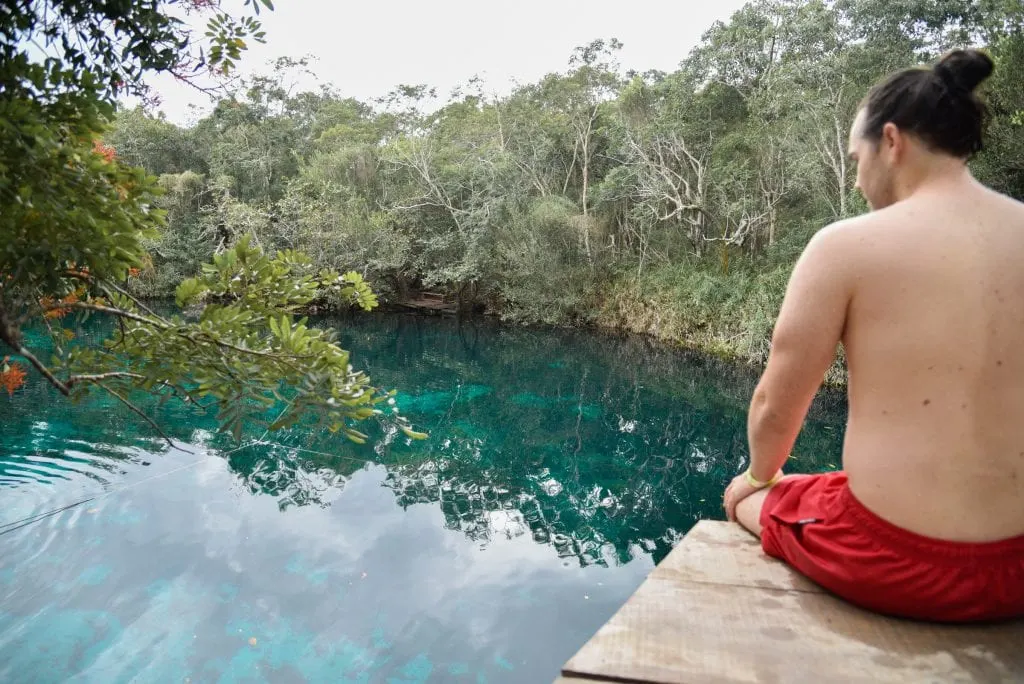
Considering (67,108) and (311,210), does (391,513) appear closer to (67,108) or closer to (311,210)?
(67,108)

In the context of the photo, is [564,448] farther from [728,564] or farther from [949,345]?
Result: [949,345]

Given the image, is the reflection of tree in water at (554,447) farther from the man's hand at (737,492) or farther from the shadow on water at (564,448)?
the man's hand at (737,492)

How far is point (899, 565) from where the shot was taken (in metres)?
1.11

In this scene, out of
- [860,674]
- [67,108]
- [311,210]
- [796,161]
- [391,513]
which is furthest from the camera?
[311,210]

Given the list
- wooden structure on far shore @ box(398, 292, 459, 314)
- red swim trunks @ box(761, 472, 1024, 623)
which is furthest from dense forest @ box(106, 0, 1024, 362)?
red swim trunks @ box(761, 472, 1024, 623)

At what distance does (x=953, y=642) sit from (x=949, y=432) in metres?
0.36

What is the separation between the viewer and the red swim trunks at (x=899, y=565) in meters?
1.07

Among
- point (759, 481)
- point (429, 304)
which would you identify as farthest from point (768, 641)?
point (429, 304)

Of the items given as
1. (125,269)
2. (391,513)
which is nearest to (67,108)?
(125,269)

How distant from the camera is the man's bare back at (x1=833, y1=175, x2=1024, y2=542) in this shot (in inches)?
40.9

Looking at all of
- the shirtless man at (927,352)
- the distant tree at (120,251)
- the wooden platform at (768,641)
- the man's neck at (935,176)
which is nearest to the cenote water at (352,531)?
the distant tree at (120,251)

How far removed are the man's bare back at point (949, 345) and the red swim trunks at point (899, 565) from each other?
37 millimetres

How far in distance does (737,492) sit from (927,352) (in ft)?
2.03

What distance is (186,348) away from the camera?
2.16 m
